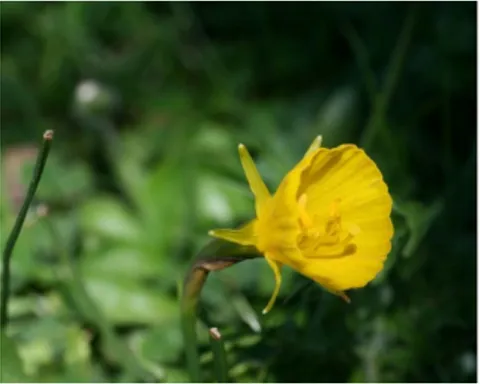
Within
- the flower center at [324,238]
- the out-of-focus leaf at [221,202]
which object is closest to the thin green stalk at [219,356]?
the flower center at [324,238]

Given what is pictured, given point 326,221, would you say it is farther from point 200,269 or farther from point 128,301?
point 128,301

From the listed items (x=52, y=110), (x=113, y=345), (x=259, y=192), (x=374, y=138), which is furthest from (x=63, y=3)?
(x=259, y=192)

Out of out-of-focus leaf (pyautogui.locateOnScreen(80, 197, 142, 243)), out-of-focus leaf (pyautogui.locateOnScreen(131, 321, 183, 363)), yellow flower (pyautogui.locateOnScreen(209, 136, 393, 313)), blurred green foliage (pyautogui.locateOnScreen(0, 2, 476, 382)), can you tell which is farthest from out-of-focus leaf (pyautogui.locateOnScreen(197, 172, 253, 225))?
yellow flower (pyautogui.locateOnScreen(209, 136, 393, 313))

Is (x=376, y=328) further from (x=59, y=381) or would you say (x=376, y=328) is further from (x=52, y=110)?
(x=52, y=110)

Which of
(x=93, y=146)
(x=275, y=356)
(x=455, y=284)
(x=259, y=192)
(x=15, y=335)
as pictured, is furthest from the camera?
(x=93, y=146)

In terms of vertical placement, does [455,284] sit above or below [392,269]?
below

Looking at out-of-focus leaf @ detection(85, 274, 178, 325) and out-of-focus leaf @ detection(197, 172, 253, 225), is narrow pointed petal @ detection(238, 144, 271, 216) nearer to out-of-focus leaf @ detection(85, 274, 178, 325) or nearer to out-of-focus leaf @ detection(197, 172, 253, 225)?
out-of-focus leaf @ detection(85, 274, 178, 325)
